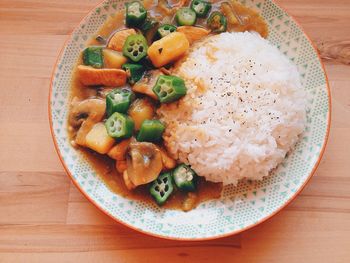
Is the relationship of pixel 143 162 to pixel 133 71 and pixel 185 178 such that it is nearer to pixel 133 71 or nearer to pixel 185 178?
pixel 185 178

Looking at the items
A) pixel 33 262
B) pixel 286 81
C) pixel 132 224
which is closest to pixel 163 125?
pixel 132 224

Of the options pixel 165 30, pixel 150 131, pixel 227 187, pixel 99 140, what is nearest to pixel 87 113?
pixel 99 140

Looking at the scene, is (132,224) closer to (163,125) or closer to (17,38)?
(163,125)

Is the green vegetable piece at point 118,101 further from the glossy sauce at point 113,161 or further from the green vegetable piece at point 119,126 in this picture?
the glossy sauce at point 113,161

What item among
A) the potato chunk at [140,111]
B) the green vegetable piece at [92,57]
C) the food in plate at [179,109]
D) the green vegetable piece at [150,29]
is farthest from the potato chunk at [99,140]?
the green vegetable piece at [150,29]

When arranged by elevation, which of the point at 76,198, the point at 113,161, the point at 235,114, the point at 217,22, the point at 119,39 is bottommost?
the point at 76,198
